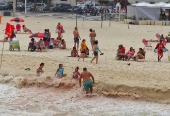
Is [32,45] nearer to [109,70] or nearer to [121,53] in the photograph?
[121,53]

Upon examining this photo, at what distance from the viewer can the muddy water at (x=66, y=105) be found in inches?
598

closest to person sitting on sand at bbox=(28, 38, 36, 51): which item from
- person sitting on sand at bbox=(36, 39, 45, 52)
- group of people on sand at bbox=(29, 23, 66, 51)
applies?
group of people on sand at bbox=(29, 23, 66, 51)

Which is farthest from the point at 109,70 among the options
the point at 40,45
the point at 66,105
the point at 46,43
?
the point at 46,43

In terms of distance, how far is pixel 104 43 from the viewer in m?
29.0

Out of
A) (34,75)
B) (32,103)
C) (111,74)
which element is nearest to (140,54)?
(111,74)

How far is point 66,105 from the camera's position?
15922 mm

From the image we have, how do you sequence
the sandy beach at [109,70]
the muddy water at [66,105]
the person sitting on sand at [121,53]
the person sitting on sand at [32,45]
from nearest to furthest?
the muddy water at [66,105]
the sandy beach at [109,70]
the person sitting on sand at [121,53]
the person sitting on sand at [32,45]

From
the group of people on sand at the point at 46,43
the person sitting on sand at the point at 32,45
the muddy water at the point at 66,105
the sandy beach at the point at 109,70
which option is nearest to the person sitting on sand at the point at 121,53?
the sandy beach at the point at 109,70

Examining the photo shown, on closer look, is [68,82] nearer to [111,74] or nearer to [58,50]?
[111,74]

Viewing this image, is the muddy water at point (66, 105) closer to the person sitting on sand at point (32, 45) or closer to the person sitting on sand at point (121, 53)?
the person sitting on sand at point (121, 53)

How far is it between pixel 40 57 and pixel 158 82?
6.22 metres

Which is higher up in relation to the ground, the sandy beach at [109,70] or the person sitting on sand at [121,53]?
the person sitting on sand at [121,53]

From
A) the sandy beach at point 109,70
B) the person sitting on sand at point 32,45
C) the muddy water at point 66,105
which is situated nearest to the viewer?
the muddy water at point 66,105

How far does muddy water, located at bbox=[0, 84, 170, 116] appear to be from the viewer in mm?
15188
